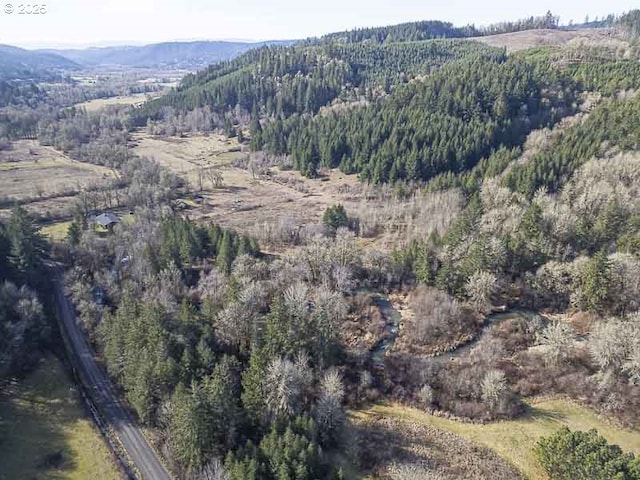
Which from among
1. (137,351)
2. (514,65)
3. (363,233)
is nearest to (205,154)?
(363,233)

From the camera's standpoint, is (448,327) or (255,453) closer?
(255,453)

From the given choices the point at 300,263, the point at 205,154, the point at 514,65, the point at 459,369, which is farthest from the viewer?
the point at 205,154

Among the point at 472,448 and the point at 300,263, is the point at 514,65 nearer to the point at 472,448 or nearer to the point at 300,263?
the point at 300,263

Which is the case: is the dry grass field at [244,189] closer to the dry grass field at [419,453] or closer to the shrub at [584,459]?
the dry grass field at [419,453]

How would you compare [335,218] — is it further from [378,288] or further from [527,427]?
[527,427]

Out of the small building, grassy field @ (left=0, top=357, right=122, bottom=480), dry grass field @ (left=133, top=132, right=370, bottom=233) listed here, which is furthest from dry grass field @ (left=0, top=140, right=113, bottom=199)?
grassy field @ (left=0, top=357, right=122, bottom=480)

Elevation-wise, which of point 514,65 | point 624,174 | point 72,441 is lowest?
→ point 72,441

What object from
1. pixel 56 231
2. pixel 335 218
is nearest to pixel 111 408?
pixel 335 218

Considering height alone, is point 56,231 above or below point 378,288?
above

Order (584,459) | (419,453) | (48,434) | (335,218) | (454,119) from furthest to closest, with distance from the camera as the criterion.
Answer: (454,119)
(335,218)
(48,434)
(419,453)
(584,459)
